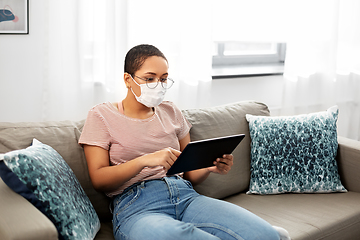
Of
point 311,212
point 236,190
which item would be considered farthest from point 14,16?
point 311,212

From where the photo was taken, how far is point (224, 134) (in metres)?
2.06

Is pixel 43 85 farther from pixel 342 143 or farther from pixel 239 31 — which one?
pixel 342 143

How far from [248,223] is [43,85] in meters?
1.20

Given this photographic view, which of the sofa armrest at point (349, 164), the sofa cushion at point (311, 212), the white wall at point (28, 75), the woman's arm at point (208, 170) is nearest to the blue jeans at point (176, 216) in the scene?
the woman's arm at point (208, 170)

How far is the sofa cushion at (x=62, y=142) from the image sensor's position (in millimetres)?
1584

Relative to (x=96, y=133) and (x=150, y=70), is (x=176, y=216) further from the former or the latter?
(x=150, y=70)

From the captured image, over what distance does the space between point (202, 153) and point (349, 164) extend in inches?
41.5

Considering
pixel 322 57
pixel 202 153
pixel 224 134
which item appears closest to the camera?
pixel 202 153

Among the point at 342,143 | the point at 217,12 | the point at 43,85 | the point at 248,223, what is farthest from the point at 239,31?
the point at 248,223

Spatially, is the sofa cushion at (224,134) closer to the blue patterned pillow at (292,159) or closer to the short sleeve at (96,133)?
the blue patterned pillow at (292,159)

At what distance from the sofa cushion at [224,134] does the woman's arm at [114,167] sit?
514 millimetres

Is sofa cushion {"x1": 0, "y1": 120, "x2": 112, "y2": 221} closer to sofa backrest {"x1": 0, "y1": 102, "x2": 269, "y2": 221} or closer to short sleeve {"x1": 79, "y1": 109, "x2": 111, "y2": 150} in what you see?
sofa backrest {"x1": 0, "y1": 102, "x2": 269, "y2": 221}

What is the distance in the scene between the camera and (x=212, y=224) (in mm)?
1430

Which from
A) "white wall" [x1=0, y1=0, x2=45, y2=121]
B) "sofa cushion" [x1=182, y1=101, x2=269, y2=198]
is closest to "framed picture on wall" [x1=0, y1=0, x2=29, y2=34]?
"white wall" [x1=0, y1=0, x2=45, y2=121]
